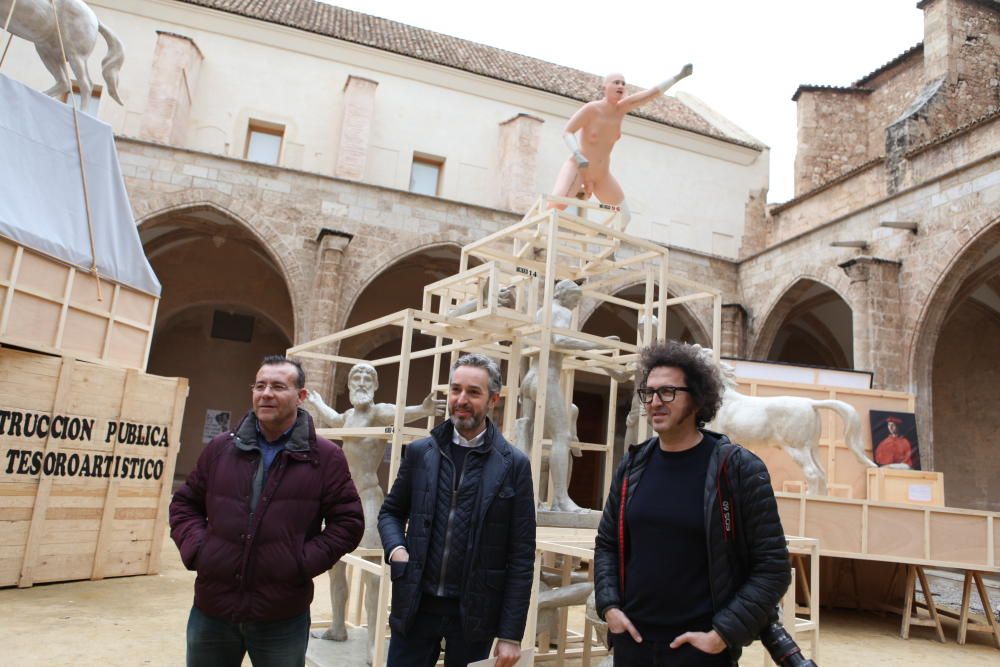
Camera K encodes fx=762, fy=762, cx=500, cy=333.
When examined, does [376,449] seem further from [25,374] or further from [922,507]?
[922,507]

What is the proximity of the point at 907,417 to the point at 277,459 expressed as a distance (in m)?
10.1

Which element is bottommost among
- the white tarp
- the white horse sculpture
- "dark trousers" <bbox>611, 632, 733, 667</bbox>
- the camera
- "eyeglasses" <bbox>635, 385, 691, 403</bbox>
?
"dark trousers" <bbox>611, 632, 733, 667</bbox>

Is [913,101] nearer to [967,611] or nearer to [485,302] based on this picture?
[967,611]

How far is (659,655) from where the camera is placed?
2098 mm

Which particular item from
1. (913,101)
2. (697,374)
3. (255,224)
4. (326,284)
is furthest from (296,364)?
(913,101)

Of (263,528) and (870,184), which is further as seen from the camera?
(870,184)

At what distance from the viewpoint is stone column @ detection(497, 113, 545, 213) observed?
54.6 ft

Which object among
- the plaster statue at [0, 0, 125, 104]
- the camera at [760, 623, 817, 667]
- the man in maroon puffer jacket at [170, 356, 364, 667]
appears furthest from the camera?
the plaster statue at [0, 0, 125, 104]

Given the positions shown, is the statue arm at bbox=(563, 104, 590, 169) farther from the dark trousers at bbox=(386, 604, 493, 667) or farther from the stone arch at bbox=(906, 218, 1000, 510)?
the stone arch at bbox=(906, 218, 1000, 510)

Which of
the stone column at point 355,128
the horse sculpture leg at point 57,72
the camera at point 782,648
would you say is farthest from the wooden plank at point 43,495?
the stone column at point 355,128

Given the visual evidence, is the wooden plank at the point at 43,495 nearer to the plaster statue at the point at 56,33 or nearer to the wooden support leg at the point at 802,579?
the plaster statue at the point at 56,33

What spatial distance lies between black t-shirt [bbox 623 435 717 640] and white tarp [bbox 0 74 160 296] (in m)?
6.06

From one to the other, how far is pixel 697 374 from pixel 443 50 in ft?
62.4

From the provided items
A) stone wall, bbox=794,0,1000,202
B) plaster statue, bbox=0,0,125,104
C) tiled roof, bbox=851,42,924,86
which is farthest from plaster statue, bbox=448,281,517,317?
tiled roof, bbox=851,42,924,86
